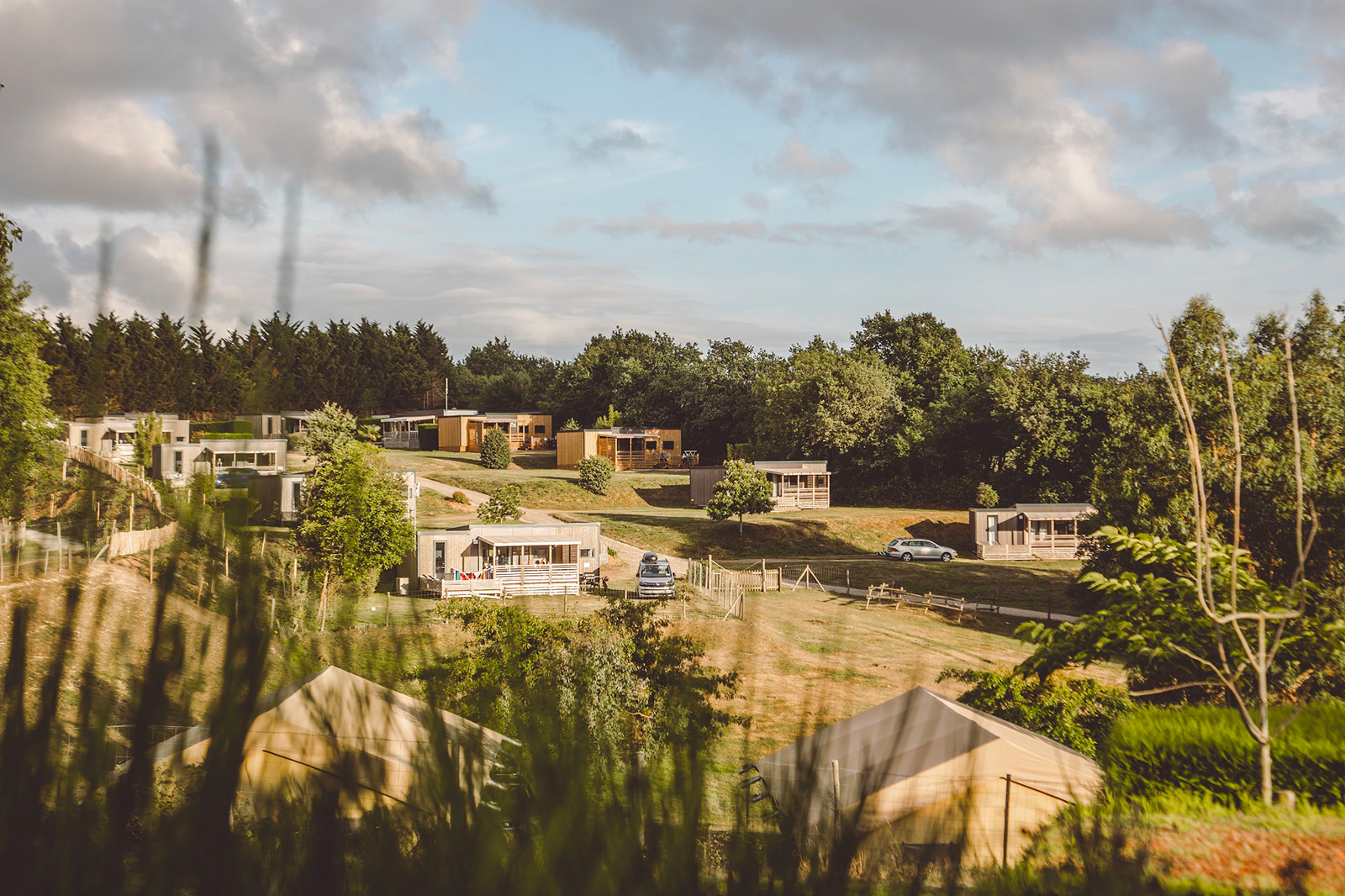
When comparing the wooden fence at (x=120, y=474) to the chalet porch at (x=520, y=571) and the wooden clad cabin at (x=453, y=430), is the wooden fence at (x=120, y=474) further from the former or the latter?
the wooden clad cabin at (x=453, y=430)

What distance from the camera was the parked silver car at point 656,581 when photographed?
82.7 feet

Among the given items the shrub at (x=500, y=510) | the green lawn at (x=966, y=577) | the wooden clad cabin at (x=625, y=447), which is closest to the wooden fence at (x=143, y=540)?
the green lawn at (x=966, y=577)

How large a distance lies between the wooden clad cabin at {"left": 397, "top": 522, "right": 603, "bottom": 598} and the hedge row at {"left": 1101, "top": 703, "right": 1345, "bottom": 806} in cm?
1847

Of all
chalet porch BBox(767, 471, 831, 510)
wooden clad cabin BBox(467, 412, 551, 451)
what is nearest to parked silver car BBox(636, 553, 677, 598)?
chalet porch BBox(767, 471, 831, 510)

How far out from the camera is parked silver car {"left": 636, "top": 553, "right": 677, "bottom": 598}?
82.7 feet

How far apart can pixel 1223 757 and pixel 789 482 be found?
38508 mm

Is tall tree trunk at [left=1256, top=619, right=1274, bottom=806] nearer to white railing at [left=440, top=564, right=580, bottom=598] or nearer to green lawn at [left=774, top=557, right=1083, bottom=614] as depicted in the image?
white railing at [left=440, top=564, right=580, bottom=598]

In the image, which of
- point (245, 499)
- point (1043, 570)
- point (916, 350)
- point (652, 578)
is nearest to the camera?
point (245, 499)

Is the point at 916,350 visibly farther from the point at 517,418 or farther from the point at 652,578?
the point at 652,578

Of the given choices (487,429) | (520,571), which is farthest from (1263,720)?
(487,429)

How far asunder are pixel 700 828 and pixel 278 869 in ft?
1.76

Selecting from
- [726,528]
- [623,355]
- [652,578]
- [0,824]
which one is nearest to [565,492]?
[726,528]

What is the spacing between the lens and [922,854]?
3.58ft

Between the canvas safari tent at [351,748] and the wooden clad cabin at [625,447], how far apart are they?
5374 centimetres
